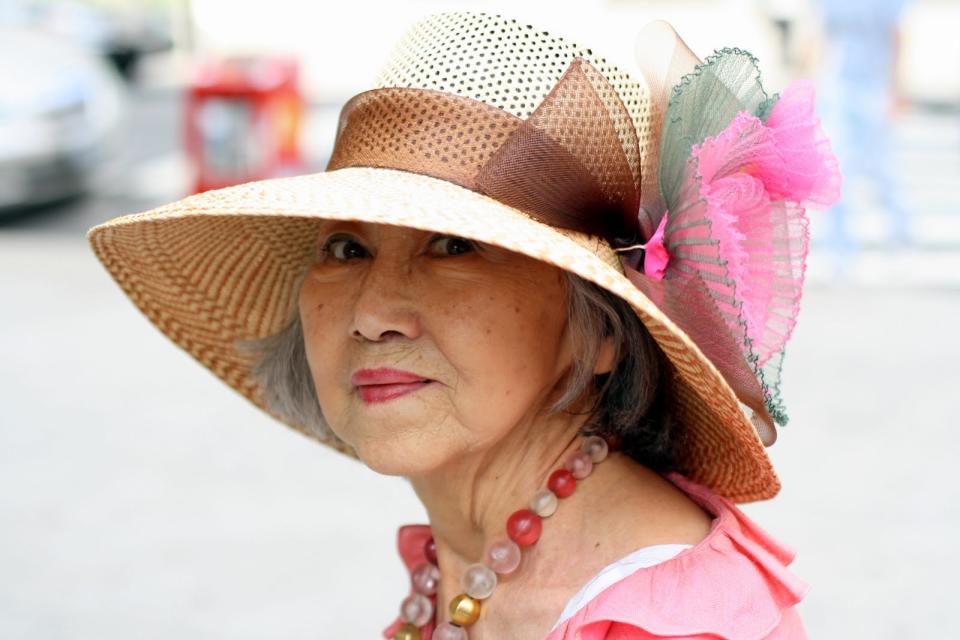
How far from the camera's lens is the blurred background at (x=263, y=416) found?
381 centimetres

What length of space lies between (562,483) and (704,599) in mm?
283

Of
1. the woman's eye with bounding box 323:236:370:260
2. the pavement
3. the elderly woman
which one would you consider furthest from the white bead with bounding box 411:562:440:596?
the pavement

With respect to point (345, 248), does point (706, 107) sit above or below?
above

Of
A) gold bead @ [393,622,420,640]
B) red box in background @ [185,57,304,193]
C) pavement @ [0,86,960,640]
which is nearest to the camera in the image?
gold bead @ [393,622,420,640]

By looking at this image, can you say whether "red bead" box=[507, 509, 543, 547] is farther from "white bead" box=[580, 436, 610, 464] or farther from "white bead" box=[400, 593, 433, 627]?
"white bead" box=[400, 593, 433, 627]

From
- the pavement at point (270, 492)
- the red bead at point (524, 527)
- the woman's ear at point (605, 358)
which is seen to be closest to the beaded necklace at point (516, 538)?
the red bead at point (524, 527)

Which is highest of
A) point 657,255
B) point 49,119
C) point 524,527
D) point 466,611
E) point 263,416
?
point 657,255

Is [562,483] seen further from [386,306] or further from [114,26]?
[114,26]

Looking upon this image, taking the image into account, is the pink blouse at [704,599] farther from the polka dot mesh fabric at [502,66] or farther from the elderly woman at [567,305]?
the polka dot mesh fabric at [502,66]

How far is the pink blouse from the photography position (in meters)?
1.40

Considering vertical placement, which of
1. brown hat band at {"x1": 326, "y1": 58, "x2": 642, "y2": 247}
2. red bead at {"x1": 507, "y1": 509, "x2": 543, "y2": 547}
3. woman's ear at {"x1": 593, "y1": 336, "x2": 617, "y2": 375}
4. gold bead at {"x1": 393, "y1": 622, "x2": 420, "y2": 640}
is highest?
brown hat band at {"x1": 326, "y1": 58, "x2": 642, "y2": 247}

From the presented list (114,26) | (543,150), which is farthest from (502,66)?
(114,26)

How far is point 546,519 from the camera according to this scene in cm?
165

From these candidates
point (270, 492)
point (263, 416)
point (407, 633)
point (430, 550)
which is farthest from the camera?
point (263, 416)
